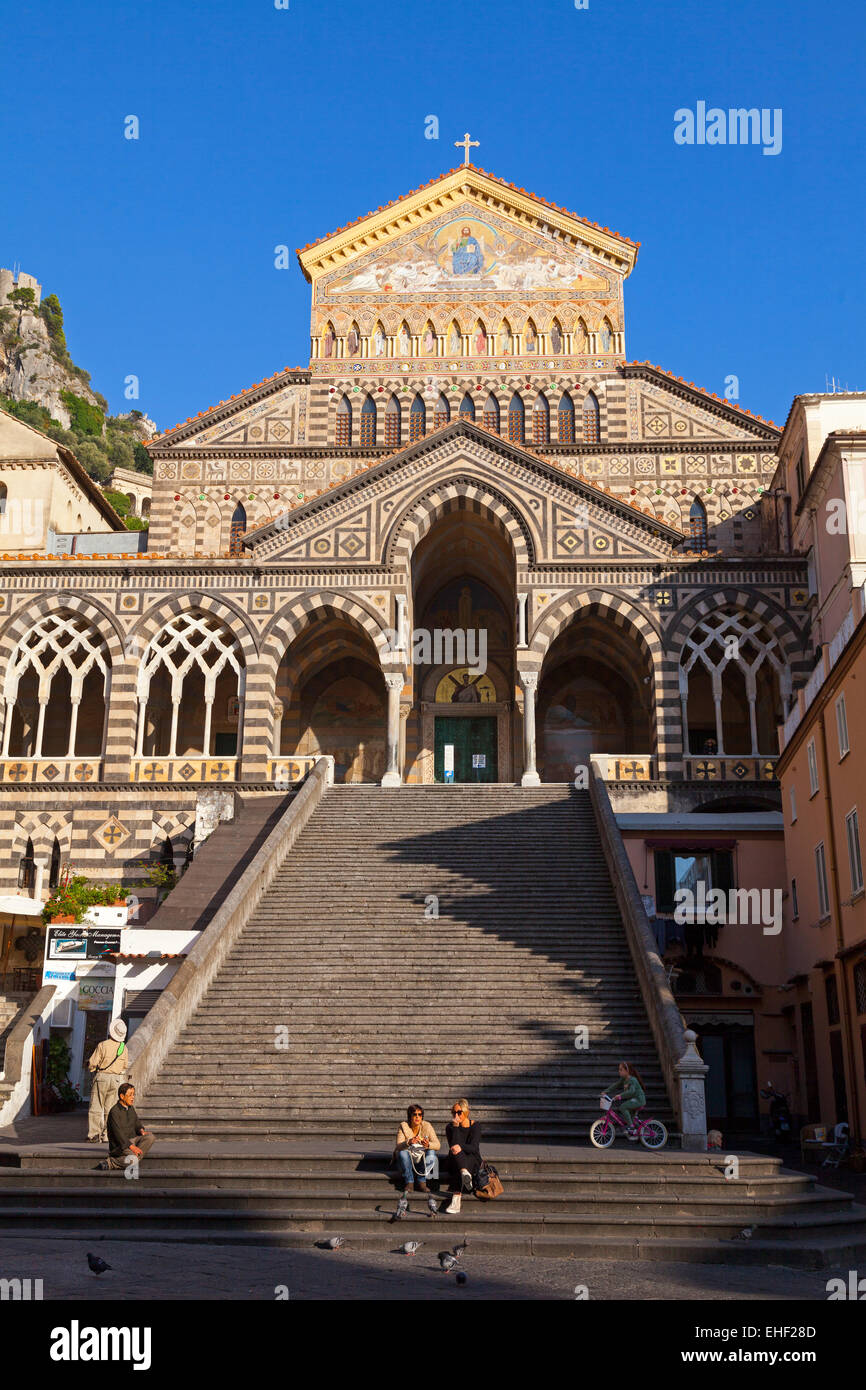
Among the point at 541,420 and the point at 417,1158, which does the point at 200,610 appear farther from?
the point at 417,1158

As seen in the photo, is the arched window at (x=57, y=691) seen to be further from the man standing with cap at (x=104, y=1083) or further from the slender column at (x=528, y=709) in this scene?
the man standing with cap at (x=104, y=1083)

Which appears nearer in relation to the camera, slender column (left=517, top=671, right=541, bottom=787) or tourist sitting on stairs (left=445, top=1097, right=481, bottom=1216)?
tourist sitting on stairs (left=445, top=1097, right=481, bottom=1216)

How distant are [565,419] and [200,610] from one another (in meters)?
14.6

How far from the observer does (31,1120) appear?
20.1 meters

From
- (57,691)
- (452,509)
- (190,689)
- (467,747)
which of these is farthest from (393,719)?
(57,691)

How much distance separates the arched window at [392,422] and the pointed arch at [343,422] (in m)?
1.28

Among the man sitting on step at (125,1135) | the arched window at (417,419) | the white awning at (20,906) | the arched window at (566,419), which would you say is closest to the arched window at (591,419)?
the arched window at (566,419)

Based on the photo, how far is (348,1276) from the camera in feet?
34.4

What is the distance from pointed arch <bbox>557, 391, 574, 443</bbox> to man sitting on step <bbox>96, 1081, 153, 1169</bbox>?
101 feet

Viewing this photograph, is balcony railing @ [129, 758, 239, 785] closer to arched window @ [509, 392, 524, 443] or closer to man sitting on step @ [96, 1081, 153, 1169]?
arched window @ [509, 392, 524, 443]

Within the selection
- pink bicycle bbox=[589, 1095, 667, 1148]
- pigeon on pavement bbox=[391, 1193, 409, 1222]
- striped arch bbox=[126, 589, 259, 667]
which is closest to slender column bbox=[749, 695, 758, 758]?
striped arch bbox=[126, 589, 259, 667]

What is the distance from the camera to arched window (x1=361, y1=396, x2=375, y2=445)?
4131 centimetres

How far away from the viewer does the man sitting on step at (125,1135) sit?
14.3 meters
